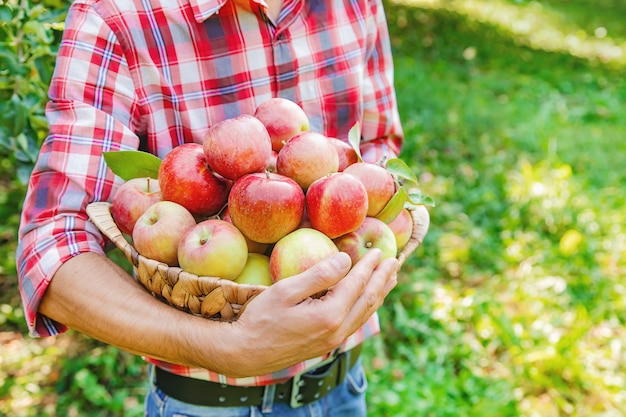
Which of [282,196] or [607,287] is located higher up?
[282,196]

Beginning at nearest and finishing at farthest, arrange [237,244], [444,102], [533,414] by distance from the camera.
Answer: [237,244], [533,414], [444,102]

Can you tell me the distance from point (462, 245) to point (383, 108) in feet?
7.77

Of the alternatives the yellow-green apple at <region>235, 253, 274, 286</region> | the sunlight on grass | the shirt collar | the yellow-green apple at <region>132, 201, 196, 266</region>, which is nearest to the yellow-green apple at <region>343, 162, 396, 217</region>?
the yellow-green apple at <region>235, 253, 274, 286</region>

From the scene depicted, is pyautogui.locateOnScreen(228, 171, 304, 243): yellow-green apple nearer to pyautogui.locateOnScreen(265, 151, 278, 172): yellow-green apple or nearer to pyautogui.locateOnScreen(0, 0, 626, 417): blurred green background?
pyautogui.locateOnScreen(265, 151, 278, 172): yellow-green apple

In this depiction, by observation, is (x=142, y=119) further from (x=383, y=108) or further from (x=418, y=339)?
(x=418, y=339)

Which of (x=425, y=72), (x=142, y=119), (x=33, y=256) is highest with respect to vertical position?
(x=142, y=119)

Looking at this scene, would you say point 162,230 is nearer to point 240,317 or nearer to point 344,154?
point 240,317

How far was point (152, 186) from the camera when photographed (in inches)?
50.8

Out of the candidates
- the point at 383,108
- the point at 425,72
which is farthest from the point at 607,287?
the point at 425,72

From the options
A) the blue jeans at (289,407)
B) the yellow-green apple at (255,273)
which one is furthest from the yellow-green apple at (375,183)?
the blue jeans at (289,407)

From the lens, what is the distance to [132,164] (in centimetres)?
127

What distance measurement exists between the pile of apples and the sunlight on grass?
8.03 meters

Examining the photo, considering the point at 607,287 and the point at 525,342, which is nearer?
the point at 525,342

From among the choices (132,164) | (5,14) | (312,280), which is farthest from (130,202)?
(5,14)
